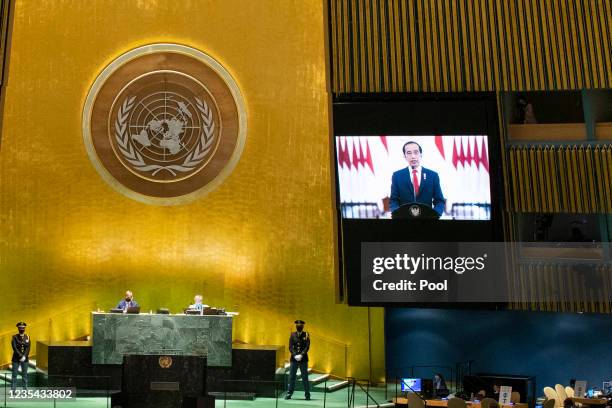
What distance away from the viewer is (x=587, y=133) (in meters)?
17.6

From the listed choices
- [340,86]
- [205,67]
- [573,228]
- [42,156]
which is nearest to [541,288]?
[573,228]

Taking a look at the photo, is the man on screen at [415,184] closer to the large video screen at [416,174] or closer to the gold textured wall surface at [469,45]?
the large video screen at [416,174]

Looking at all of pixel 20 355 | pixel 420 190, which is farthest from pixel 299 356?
pixel 20 355

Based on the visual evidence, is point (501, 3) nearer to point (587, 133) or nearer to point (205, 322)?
point (587, 133)

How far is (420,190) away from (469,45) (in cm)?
271

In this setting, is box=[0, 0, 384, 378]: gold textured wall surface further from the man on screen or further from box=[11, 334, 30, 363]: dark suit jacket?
the man on screen

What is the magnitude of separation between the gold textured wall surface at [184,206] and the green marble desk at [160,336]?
1595 mm

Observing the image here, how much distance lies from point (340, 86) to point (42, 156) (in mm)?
5886

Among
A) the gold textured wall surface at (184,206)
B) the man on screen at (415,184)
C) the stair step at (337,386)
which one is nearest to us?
the man on screen at (415,184)

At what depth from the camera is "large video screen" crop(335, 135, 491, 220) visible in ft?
53.8

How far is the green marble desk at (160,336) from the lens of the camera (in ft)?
56.5

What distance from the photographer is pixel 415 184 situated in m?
16.3

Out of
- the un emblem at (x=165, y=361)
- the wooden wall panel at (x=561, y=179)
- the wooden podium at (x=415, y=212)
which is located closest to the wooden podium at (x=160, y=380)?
the un emblem at (x=165, y=361)

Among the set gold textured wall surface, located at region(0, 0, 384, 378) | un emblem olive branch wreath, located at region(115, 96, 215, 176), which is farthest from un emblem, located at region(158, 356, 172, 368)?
un emblem olive branch wreath, located at region(115, 96, 215, 176)
